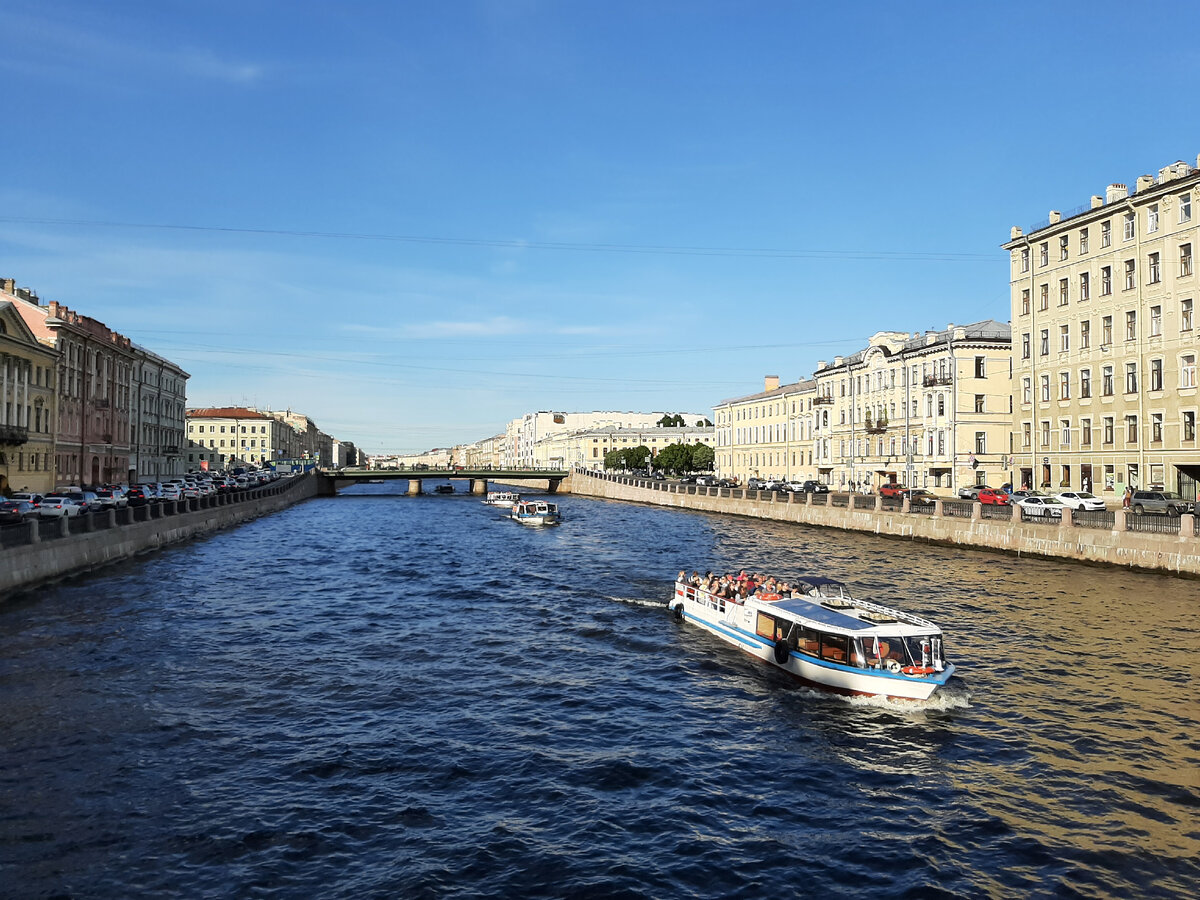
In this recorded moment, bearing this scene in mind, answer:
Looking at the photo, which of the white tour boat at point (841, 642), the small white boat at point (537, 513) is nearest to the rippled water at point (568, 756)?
the white tour boat at point (841, 642)

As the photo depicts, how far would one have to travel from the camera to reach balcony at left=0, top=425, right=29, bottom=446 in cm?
5866

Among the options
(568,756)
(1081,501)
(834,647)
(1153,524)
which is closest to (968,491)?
(1081,501)

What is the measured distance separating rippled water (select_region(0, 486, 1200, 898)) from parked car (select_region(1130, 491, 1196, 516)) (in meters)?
12.4

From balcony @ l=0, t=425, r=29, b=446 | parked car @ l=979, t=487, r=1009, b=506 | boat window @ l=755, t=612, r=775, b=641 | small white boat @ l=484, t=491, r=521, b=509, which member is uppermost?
balcony @ l=0, t=425, r=29, b=446

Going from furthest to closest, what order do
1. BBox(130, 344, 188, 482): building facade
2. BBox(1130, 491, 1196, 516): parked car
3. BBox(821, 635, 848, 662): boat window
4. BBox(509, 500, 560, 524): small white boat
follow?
BBox(130, 344, 188, 482): building facade, BBox(509, 500, 560, 524): small white boat, BBox(1130, 491, 1196, 516): parked car, BBox(821, 635, 848, 662): boat window

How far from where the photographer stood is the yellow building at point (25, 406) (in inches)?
2373

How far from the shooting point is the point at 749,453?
125875 millimetres

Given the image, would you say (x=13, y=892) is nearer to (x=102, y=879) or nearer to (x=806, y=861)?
(x=102, y=879)

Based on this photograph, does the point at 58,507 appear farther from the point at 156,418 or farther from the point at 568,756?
the point at 156,418

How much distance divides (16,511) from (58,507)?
5.31 metres

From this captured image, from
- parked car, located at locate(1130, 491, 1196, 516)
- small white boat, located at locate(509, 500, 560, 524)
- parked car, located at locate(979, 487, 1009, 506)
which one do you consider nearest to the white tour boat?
parked car, located at locate(1130, 491, 1196, 516)

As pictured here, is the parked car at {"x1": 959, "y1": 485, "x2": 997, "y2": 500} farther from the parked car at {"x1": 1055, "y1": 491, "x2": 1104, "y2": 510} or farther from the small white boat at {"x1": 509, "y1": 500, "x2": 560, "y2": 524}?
the small white boat at {"x1": 509, "y1": 500, "x2": 560, "y2": 524}

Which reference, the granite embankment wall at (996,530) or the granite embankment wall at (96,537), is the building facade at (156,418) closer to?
the granite embankment wall at (96,537)

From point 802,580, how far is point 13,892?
73.1ft
